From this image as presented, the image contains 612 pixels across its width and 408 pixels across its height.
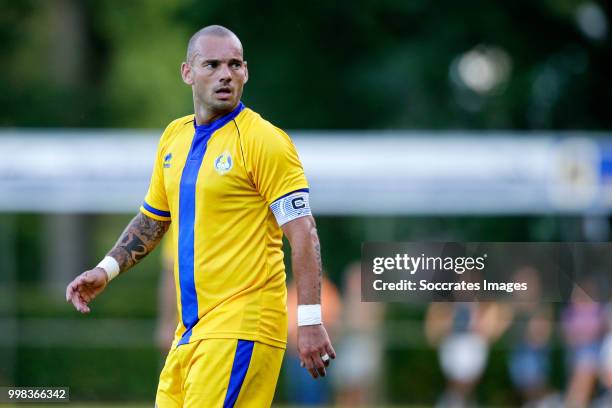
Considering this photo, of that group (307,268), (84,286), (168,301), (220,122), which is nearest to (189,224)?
(220,122)

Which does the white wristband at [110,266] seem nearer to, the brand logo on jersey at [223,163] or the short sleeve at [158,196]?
the short sleeve at [158,196]

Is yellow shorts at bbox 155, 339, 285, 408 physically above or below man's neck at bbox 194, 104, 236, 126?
below

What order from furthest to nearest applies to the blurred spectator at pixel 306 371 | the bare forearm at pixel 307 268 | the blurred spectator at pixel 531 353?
the blurred spectator at pixel 306 371, the blurred spectator at pixel 531 353, the bare forearm at pixel 307 268

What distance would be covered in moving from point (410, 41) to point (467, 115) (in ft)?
6.94

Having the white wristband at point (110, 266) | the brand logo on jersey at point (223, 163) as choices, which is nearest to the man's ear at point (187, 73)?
the brand logo on jersey at point (223, 163)

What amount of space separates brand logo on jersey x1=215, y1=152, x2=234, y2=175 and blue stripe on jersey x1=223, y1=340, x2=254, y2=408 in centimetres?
79

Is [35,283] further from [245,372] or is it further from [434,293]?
[245,372]

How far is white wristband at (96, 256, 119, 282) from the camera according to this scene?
6.51 m

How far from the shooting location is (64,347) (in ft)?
67.6

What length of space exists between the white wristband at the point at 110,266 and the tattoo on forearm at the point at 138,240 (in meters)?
0.04

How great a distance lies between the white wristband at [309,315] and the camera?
18.7 feet

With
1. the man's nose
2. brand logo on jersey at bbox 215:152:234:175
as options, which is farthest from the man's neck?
brand logo on jersey at bbox 215:152:234:175

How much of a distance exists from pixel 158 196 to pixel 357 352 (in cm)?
1182

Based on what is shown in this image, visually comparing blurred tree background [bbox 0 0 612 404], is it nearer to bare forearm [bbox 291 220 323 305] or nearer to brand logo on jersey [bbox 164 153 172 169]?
brand logo on jersey [bbox 164 153 172 169]
